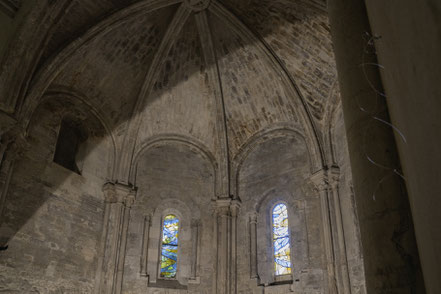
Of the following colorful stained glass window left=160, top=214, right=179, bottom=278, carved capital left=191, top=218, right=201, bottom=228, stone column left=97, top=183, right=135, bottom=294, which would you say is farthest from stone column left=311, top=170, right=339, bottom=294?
stone column left=97, top=183, right=135, bottom=294

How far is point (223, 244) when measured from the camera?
11836 mm

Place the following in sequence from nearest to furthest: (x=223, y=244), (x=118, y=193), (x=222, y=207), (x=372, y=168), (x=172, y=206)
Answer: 1. (x=372, y=168)
2. (x=118, y=193)
3. (x=223, y=244)
4. (x=222, y=207)
5. (x=172, y=206)

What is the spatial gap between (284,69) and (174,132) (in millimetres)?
3763

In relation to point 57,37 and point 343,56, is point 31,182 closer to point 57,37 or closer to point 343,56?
point 57,37

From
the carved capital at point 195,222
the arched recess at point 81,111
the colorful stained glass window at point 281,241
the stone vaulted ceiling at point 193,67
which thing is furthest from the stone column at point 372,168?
the carved capital at point 195,222

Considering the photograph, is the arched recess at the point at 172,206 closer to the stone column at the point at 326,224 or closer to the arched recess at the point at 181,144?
the arched recess at the point at 181,144

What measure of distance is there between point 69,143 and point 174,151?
3109 mm

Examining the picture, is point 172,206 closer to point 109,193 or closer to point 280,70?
point 109,193

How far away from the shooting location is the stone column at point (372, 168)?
2.72 meters

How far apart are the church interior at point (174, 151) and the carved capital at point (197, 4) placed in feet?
0.12

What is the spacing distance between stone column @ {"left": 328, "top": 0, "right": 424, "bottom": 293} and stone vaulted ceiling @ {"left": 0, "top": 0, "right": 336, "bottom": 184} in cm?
652

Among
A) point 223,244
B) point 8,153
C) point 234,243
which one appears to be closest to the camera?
point 8,153

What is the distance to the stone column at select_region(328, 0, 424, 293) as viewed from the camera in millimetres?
2719

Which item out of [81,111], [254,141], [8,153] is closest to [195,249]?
[254,141]
